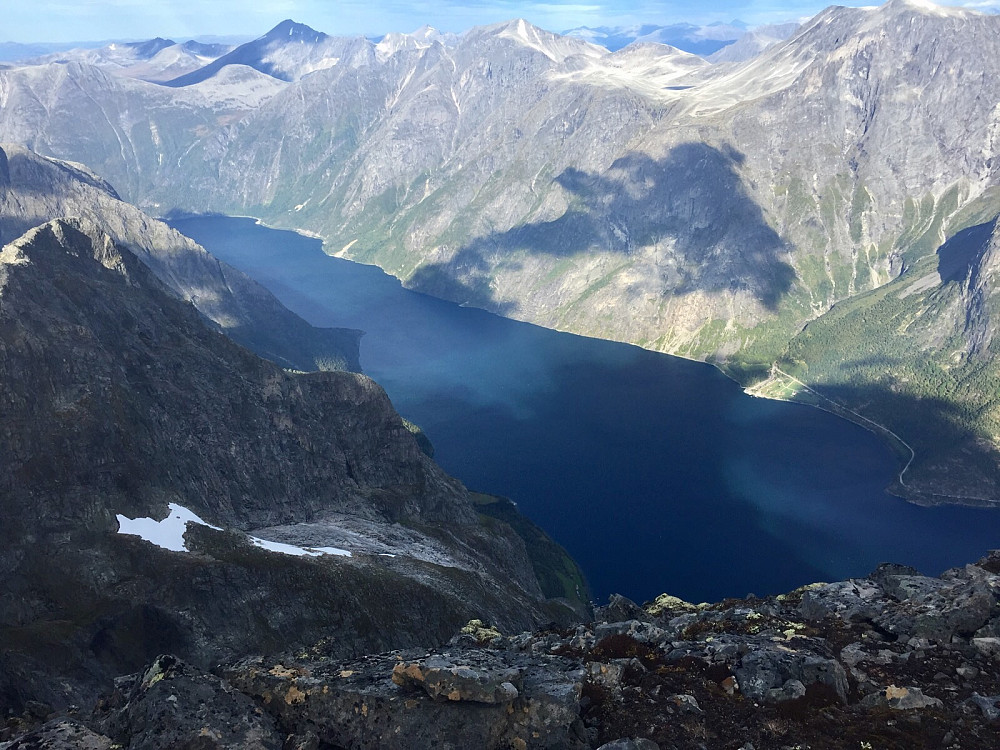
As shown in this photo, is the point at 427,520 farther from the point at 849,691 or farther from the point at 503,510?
the point at 849,691

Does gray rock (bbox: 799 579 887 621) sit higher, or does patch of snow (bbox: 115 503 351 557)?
gray rock (bbox: 799 579 887 621)

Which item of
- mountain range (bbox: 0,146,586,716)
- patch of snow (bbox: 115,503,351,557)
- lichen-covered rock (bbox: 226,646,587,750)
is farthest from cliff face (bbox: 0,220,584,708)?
lichen-covered rock (bbox: 226,646,587,750)

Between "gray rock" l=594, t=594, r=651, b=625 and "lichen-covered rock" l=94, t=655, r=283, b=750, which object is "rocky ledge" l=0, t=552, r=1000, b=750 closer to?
"lichen-covered rock" l=94, t=655, r=283, b=750

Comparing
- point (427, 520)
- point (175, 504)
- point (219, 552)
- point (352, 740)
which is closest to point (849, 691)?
point (352, 740)

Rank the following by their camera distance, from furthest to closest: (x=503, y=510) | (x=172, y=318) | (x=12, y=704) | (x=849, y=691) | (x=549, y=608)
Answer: (x=503, y=510), (x=172, y=318), (x=549, y=608), (x=12, y=704), (x=849, y=691)

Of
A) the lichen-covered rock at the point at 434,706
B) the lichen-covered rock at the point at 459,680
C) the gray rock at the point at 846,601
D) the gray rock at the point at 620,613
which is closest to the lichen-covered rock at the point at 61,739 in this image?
the lichen-covered rock at the point at 434,706

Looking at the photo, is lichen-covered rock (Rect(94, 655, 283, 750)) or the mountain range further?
the mountain range

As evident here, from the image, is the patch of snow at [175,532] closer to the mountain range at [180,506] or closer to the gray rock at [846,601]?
the mountain range at [180,506]
